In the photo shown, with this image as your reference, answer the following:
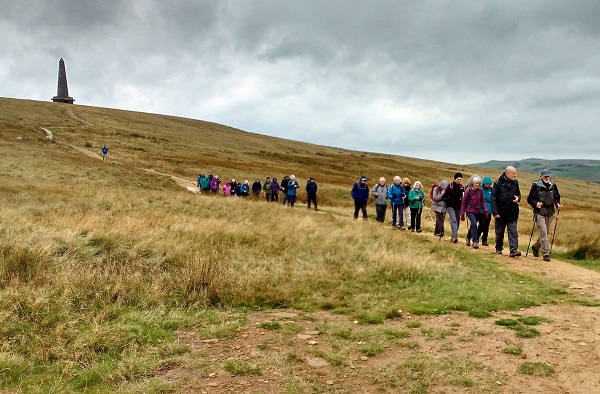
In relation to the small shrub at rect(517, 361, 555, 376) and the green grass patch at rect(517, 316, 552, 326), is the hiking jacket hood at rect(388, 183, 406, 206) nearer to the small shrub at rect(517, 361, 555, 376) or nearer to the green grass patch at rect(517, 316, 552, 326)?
the green grass patch at rect(517, 316, 552, 326)

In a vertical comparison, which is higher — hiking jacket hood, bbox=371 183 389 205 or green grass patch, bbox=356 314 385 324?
hiking jacket hood, bbox=371 183 389 205

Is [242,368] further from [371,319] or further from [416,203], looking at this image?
[416,203]

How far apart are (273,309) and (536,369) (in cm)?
398

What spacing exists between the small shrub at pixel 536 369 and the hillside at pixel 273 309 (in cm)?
2

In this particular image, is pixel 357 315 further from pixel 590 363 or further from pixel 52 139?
pixel 52 139

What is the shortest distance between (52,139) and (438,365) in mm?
54174

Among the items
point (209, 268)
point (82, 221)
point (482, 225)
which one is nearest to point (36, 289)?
point (209, 268)

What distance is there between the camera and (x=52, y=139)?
49031 mm

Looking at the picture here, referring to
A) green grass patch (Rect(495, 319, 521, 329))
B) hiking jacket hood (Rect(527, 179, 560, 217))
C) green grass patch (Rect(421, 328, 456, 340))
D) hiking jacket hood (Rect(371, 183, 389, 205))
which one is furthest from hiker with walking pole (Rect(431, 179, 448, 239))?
green grass patch (Rect(421, 328, 456, 340))

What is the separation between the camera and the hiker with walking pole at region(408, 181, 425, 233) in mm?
15342

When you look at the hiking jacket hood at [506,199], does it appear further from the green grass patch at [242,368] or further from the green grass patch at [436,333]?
the green grass patch at [242,368]

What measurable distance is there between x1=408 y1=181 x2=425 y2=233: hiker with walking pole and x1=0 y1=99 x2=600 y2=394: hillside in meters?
2.13

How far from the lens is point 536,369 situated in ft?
15.5

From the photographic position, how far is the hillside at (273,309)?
463 centimetres
